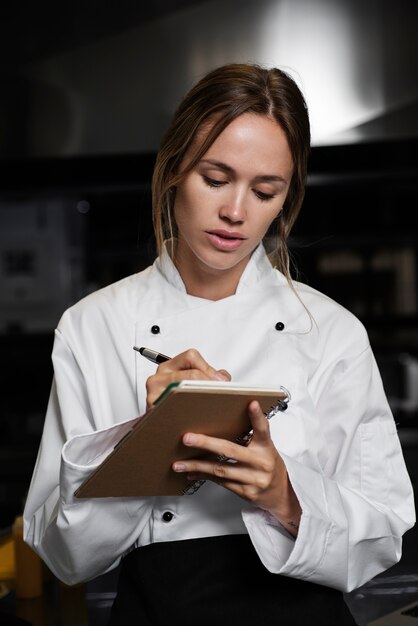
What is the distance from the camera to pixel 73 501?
1116mm

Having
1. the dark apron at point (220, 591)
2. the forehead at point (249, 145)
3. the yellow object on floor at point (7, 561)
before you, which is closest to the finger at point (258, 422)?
the dark apron at point (220, 591)

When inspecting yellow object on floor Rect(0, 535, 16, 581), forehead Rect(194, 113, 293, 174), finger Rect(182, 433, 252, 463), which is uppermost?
forehead Rect(194, 113, 293, 174)

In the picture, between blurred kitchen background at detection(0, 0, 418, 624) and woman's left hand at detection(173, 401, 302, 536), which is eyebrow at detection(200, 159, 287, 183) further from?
blurred kitchen background at detection(0, 0, 418, 624)

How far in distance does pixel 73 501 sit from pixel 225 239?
0.43m

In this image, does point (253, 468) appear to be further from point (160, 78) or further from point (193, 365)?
point (160, 78)

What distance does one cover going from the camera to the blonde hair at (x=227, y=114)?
1173 millimetres

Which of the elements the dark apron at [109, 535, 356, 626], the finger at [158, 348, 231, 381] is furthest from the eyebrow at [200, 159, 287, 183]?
the dark apron at [109, 535, 356, 626]

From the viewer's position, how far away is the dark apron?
3.77 ft

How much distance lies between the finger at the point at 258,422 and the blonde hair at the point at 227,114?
412 mm

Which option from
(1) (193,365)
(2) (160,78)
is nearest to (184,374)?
(1) (193,365)

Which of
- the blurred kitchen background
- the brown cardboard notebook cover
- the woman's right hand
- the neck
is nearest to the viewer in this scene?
the brown cardboard notebook cover

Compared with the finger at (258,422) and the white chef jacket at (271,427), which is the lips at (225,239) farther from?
the finger at (258,422)

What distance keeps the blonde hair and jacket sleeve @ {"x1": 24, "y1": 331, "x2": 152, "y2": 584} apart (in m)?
0.29

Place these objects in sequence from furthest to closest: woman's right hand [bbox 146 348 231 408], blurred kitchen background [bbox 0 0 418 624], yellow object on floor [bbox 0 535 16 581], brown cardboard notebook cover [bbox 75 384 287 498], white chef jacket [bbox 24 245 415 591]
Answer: blurred kitchen background [bbox 0 0 418 624] → yellow object on floor [bbox 0 535 16 581] → white chef jacket [bbox 24 245 415 591] → woman's right hand [bbox 146 348 231 408] → brown cardboard notebook cover [bbox 75 384 287 498]
